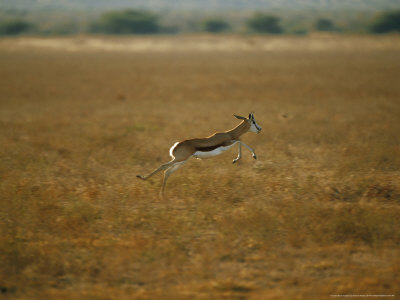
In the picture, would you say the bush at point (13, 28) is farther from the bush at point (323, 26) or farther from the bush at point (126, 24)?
the bush at point (323, 26)

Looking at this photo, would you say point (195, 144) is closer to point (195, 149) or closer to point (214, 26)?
point (195, 149)

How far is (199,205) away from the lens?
24.9 ft

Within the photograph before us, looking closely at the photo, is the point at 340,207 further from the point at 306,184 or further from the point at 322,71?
the point at 322,71

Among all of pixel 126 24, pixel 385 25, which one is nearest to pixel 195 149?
pixel 126 24

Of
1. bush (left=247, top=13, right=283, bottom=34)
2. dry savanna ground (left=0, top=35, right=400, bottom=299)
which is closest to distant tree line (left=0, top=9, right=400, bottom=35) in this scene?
bush (left=247, top=13, right=283, bottom=34)

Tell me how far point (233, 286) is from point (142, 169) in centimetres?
507

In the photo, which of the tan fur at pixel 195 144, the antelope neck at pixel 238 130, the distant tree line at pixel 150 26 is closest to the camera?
the tan fur at pixel 195 144

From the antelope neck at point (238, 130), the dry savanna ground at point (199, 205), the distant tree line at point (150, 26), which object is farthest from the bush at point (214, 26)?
the antelope neck at point (238, 130)

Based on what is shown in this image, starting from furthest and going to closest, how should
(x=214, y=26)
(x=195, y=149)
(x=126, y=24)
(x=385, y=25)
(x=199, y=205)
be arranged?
(x=214, y=26) < (x=126, y=24) < (x=385, y=25) < (x=199, y=205) < (x=195, y=149)

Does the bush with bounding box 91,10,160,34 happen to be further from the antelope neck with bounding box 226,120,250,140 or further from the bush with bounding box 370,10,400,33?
the antelope neck with bounding box 226,120,250,140

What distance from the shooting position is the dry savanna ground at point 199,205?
5559 millimetres

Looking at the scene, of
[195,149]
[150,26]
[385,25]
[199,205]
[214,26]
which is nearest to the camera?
[195,149]

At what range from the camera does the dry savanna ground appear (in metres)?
5.56

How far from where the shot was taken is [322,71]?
32.0 meters
